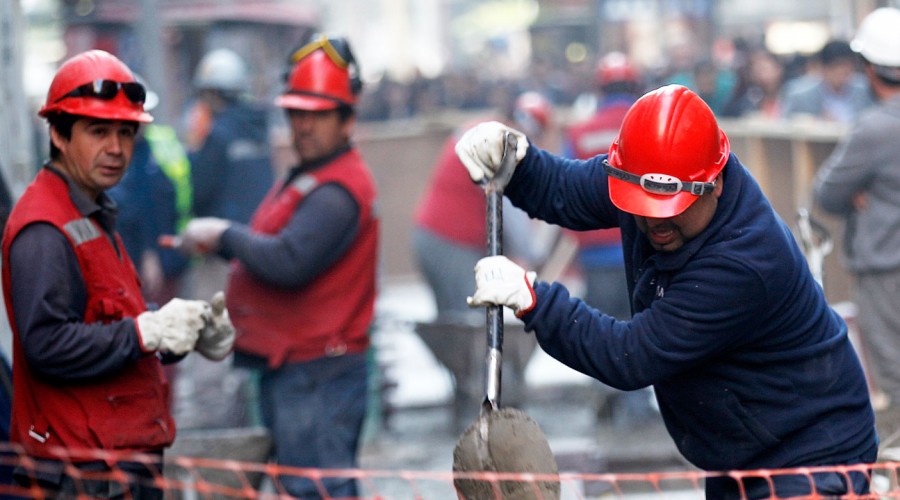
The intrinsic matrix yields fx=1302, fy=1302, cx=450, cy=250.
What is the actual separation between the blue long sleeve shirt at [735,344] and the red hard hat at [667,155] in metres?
0.14

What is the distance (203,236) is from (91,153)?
1241 millimetres

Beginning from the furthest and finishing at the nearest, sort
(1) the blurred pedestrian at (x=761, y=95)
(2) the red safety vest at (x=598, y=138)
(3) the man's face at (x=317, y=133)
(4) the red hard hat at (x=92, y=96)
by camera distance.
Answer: (1) the blurred pedestrian at (x=761, y=95) < (2) the red safety vest at (x=598, y=138) < (3) the man's face at (x=317, y=133) < (4) the red hard hat at (x=92, y=96)

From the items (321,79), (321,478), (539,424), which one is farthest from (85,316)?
(539,424)

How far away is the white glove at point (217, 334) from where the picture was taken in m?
4.29

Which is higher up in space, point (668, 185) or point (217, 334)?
point (668, 185)

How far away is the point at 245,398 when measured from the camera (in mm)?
7691

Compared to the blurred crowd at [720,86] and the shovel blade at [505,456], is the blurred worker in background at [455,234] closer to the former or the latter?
the blurred crowd at [720,86]

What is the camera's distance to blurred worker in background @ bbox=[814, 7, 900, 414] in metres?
5.88

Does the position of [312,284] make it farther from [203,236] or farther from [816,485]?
[816,485]

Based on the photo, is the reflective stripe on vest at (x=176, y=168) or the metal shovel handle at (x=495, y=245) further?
the reflective stripe on vest at (x=176, y=168)

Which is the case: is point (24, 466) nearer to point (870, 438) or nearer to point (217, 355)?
point (217, 355)

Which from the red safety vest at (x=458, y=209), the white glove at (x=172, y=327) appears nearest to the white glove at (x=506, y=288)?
the white glove at (x=172, y=327)

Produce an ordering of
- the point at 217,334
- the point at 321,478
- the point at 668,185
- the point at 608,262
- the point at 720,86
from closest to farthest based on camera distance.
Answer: the point at 668,185
the point at 217,334
the point at 321,478
the point at 608,262
the point at 720,86

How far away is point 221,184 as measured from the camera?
8195 mm
